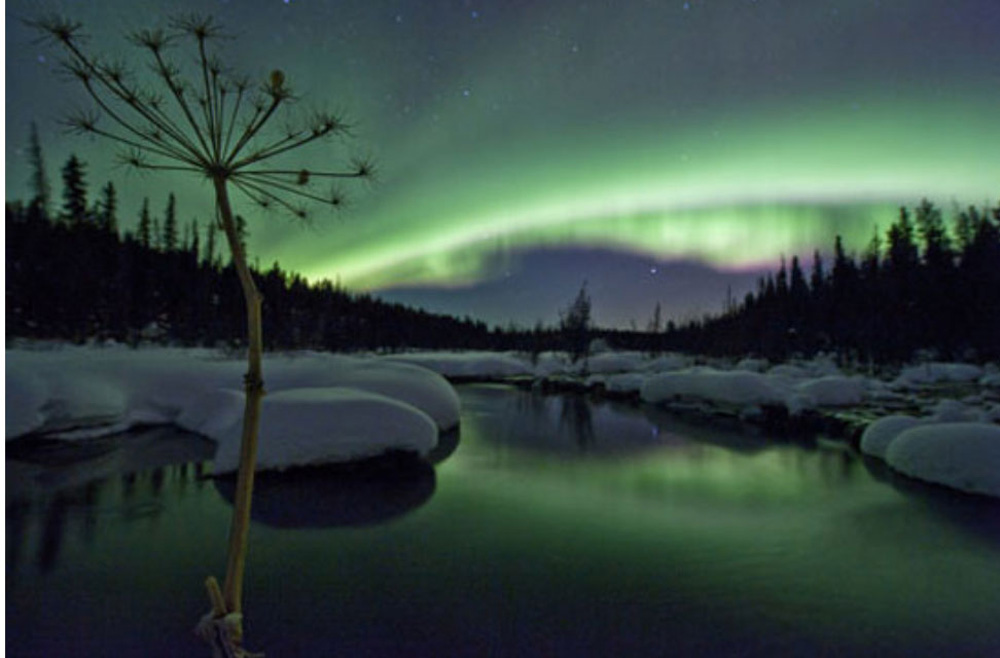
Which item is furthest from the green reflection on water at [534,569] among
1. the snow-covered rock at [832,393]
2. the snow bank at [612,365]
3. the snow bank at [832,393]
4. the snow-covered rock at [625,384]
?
the snow bank at [612,365]

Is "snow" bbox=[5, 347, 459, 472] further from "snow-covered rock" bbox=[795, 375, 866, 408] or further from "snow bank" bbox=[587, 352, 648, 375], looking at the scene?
"snow bank" bbox=[587, 352, 648, 375]

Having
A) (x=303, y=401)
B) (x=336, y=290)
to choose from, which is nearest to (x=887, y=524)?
(x=303, y=401)

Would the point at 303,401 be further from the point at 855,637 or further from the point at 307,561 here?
the point at 855,637

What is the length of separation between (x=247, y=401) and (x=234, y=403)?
642 inches

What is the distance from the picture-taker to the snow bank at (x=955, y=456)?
34.1 feet

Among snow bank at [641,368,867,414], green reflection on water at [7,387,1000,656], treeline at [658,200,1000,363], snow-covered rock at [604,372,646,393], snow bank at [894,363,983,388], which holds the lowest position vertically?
green reflection on water at [7,387,1000,656]

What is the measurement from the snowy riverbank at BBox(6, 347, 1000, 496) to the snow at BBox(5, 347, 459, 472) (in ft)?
0.11

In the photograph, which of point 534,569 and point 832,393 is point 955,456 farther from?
point 832,393

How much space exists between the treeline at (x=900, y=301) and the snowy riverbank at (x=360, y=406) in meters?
13.1

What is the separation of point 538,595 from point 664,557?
2627 mm

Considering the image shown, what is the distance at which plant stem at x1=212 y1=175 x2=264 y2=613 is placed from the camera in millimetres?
2459

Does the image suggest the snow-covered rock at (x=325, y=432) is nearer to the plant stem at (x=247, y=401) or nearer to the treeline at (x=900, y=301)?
the plant stem at (x=247, y=401)

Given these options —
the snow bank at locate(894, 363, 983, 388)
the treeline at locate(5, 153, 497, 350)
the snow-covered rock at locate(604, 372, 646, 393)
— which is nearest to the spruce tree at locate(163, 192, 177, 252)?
the treeline at locate(5, 153, 497, 350)

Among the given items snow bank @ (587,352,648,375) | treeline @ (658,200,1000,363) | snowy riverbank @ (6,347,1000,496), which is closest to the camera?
snowy riverbank @ (6,347,1000,496)
